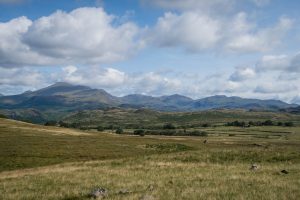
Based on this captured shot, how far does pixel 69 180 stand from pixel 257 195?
54.4 feet

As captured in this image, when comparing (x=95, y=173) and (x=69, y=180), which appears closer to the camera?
(x=69, y=180)

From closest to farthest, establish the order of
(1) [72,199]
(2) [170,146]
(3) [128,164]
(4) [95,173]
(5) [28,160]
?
(1) [72,199], (4) [95,173], (3) [128,164], (5) [28,160], (2) [170,146]

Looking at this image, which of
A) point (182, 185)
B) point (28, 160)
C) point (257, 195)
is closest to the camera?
point (257, 195)

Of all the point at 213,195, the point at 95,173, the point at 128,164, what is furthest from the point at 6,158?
the point at 213,195

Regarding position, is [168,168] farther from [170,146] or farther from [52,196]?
[170,146]

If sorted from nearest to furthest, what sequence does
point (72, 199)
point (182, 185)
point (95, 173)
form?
point (72, 199) < point (182, 185) < point (95, 173)

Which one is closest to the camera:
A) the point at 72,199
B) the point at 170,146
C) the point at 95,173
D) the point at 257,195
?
the point at 257,195

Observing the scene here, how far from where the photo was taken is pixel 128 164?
155 ft

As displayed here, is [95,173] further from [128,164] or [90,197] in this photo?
[90,197]

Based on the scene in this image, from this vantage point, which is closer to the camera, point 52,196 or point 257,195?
point 257,195

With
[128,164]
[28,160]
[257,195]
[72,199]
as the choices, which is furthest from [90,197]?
[28,160]

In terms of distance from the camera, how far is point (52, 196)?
2581 cm

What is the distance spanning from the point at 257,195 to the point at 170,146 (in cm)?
6968

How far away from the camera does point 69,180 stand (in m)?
33.9
